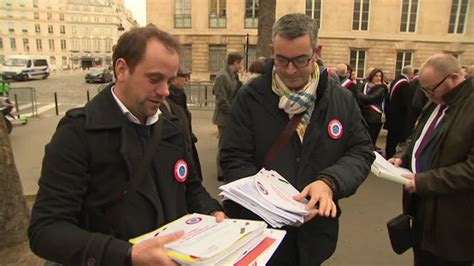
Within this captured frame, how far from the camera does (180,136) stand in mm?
1738

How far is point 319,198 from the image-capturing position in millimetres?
1703

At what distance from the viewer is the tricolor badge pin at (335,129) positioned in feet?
6.34

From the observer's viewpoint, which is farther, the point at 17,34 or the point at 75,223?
the point at 17,34

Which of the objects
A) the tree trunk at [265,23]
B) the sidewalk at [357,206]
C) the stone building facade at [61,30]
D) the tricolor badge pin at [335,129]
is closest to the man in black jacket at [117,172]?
the tricolor badge pin at [335,129]

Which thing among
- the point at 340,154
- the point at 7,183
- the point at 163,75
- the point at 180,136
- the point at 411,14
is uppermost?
the point at 411,14

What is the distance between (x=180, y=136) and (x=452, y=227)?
1.92m

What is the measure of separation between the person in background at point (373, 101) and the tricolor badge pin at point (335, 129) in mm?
5445

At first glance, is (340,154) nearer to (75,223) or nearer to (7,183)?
(75,223)

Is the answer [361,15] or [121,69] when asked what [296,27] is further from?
[361,15]

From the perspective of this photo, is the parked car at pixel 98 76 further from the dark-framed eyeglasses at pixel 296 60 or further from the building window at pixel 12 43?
the building window at pixel 12 43

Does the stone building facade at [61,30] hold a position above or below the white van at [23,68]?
above

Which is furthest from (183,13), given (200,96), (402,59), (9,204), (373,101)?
(9,204)

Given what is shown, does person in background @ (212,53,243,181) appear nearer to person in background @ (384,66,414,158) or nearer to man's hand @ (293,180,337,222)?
person in background @ (384,66,414,158)

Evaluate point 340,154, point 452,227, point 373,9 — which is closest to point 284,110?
point 340,154
